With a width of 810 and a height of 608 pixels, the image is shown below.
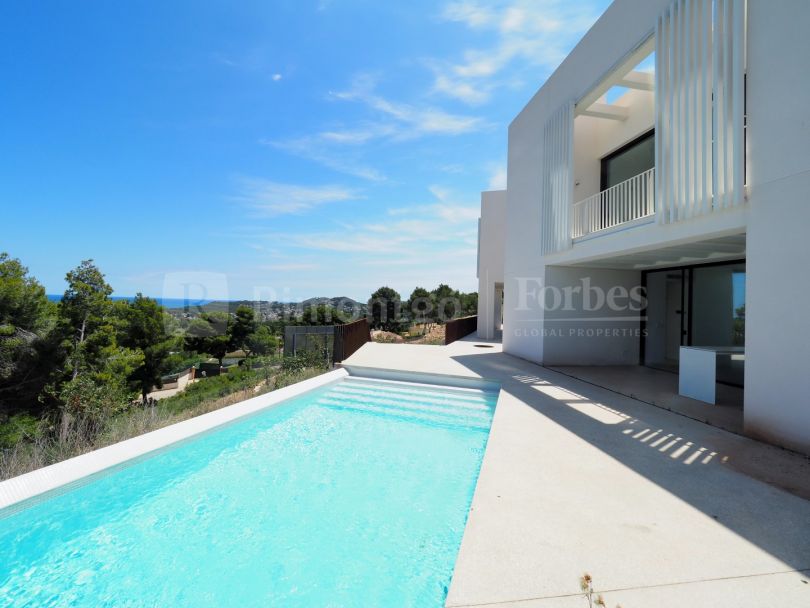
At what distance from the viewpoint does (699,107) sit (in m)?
4.79

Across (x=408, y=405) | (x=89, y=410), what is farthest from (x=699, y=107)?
(x=89, y=410)

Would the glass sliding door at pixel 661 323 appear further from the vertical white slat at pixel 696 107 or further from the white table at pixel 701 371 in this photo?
the vertical white slat at pixel 696 107

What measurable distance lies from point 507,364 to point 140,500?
26.1 feet

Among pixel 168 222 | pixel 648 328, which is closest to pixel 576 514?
pixel 648 328

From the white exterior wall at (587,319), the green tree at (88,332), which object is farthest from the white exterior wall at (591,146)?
the green tree at (88,332)

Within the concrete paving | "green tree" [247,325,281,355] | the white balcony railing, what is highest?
the white balcony railing

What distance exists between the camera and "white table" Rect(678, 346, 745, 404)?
570 centimetres

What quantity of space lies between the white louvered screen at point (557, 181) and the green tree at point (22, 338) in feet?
66.5

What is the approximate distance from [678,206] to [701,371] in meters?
2.79

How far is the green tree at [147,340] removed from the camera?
83.4ft

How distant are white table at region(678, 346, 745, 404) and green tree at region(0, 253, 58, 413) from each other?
22.1 metres

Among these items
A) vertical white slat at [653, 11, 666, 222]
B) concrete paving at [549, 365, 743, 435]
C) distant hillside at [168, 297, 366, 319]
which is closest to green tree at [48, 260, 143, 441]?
distant hillside at [168, 297, 366, 319]

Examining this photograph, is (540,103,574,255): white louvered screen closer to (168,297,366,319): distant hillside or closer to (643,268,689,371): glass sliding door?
(643,268,689,371): glass sliding door

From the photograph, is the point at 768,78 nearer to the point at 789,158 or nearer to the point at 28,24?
the point at 789,158
